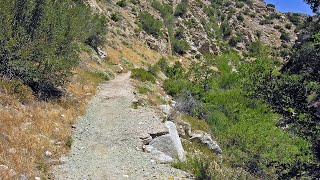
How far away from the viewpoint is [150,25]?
44.1 meters

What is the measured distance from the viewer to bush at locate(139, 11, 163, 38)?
43.7 m

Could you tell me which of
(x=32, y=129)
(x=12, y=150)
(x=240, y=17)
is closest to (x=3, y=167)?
(x=12, y=150)

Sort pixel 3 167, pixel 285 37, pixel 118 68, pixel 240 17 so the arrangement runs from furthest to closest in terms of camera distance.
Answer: pixel 240 17
pixel 285 37
pixel 118 68
pixel 3 167

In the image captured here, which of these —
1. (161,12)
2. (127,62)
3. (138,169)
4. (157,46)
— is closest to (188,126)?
(138,169)

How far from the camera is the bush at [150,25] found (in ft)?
143

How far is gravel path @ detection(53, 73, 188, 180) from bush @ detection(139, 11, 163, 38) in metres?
27.4

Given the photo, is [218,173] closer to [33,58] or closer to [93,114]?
[93,114]

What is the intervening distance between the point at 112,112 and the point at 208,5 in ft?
197

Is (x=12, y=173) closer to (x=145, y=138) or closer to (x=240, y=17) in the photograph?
(x=145, y=138)

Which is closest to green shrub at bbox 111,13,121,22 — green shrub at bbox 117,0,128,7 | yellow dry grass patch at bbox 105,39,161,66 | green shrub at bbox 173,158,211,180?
yellow dry grass patch at bbox 105,39,161,66

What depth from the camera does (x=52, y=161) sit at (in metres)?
9.38

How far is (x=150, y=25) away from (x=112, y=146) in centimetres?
3416

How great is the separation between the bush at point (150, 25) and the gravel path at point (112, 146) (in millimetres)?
27417

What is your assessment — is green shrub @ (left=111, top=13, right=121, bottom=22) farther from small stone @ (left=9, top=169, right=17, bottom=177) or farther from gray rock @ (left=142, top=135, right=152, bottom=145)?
small stone @ (left=9, top=169, right=17, bottom=177)
